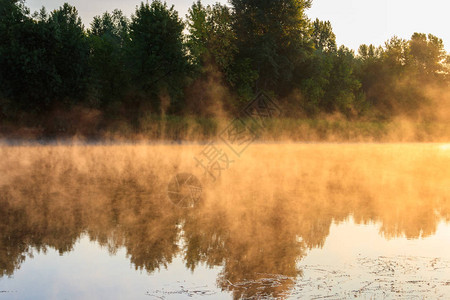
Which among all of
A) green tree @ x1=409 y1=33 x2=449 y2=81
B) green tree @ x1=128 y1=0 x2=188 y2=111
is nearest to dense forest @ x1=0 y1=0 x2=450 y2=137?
green tree @ x1=128 y1=0 x2=188 y2=111

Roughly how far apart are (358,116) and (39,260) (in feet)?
153

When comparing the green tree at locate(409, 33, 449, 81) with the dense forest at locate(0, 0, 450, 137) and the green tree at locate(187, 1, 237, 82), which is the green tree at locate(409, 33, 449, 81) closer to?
the dense forest at locate(0, 0, 450, 137)

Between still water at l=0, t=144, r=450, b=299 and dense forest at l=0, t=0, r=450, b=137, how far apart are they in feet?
50.4

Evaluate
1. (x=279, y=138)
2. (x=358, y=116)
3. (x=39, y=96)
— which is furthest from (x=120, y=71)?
(x=358, y=116)

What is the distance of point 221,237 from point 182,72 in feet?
87.9

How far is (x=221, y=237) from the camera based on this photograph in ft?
21.6

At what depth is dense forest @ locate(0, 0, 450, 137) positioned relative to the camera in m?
26.9

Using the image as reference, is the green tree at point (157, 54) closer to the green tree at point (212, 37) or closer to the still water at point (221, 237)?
the green tree at point (212, 37)

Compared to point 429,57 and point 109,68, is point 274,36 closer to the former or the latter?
point 109,68

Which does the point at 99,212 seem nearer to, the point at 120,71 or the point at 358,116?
the point at 120,71

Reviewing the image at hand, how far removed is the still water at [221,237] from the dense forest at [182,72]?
50.4 feet

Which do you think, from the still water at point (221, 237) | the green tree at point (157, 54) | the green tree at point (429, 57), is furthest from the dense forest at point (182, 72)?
the still water at point (221, 237)

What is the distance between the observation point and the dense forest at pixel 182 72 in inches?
1058

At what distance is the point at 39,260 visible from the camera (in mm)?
5406
